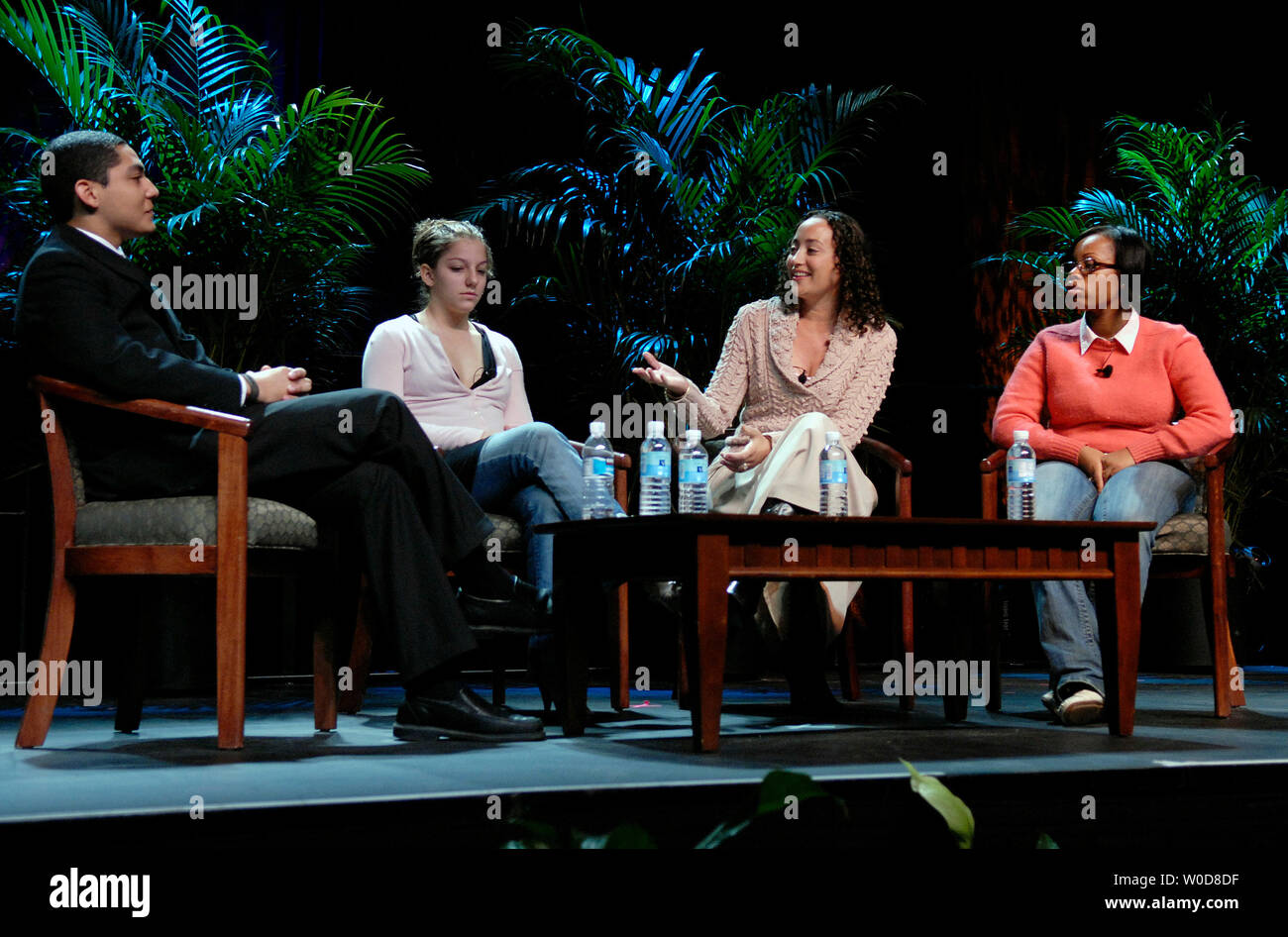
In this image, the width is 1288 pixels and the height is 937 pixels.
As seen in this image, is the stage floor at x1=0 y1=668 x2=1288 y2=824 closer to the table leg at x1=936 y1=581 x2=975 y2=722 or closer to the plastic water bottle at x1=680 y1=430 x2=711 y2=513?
the table leg at x1=936 y1=581 x2=975 y2=722

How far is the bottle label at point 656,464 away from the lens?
9.72 feet

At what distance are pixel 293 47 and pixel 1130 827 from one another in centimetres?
446

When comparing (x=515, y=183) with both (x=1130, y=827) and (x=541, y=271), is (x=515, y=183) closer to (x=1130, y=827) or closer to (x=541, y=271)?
(x=541, y=271)

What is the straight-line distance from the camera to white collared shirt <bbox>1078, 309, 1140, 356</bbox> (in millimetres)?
3500

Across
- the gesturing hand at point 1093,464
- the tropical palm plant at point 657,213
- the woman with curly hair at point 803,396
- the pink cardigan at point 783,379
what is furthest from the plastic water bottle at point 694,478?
the tropical palm plant at point 657,213

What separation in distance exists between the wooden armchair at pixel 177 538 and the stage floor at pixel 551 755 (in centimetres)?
16

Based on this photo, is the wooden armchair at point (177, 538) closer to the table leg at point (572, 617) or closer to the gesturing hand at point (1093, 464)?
the table leg at point (572, 617)

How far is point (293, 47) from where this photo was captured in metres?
5.36

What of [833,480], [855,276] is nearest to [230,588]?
[833,480]

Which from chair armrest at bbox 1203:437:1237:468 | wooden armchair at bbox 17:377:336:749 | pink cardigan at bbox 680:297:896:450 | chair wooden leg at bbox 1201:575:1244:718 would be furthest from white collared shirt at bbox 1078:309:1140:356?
wooden armchair at bbox 17:377:336:749

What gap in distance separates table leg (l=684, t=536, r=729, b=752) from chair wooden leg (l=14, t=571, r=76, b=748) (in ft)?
3.69

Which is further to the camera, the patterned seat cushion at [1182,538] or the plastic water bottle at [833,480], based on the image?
the patterned seat cushion at [1182,538]

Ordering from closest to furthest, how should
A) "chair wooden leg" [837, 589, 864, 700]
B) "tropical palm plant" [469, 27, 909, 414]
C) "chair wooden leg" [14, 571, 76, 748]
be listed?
"chair wooden leg" [14, 571, 76, 748] < "chair wooden leg" [837, 589, 864, 700] < "tropical palm plant" [469, 27, 909, 414]
